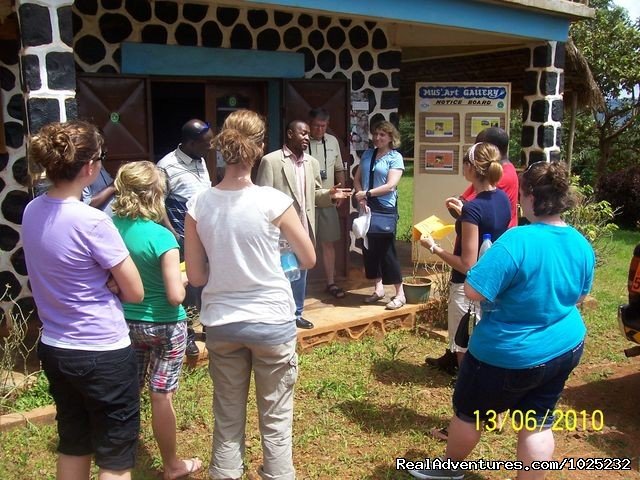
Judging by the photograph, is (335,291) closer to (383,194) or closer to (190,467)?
(383,194)

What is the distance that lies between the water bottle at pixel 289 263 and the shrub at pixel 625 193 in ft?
37.1

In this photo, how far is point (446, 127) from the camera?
303 inches

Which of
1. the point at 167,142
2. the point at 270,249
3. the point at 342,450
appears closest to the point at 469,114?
the point at 167,142

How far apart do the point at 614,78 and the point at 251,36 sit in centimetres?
1061

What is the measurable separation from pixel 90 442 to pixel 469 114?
595 centimetres

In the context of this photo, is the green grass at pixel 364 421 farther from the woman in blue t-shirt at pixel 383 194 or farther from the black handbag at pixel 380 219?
the black handbag at pixel 380 219

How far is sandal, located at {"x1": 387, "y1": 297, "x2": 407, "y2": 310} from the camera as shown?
5.86 meters

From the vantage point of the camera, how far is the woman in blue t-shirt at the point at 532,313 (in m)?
2.80

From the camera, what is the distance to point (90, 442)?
2709 mm

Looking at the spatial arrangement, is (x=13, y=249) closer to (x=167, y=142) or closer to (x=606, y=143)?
(x=167, y=142)

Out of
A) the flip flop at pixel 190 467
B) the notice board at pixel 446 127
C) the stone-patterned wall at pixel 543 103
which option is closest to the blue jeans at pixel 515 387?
the flip flop at pixel 190 467

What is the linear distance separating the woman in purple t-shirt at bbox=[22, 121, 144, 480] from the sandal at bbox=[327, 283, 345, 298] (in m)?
3.71

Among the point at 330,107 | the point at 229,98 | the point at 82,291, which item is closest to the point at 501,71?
the point at 330,107

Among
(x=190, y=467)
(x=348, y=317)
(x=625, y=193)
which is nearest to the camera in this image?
(x=190, y=467)
